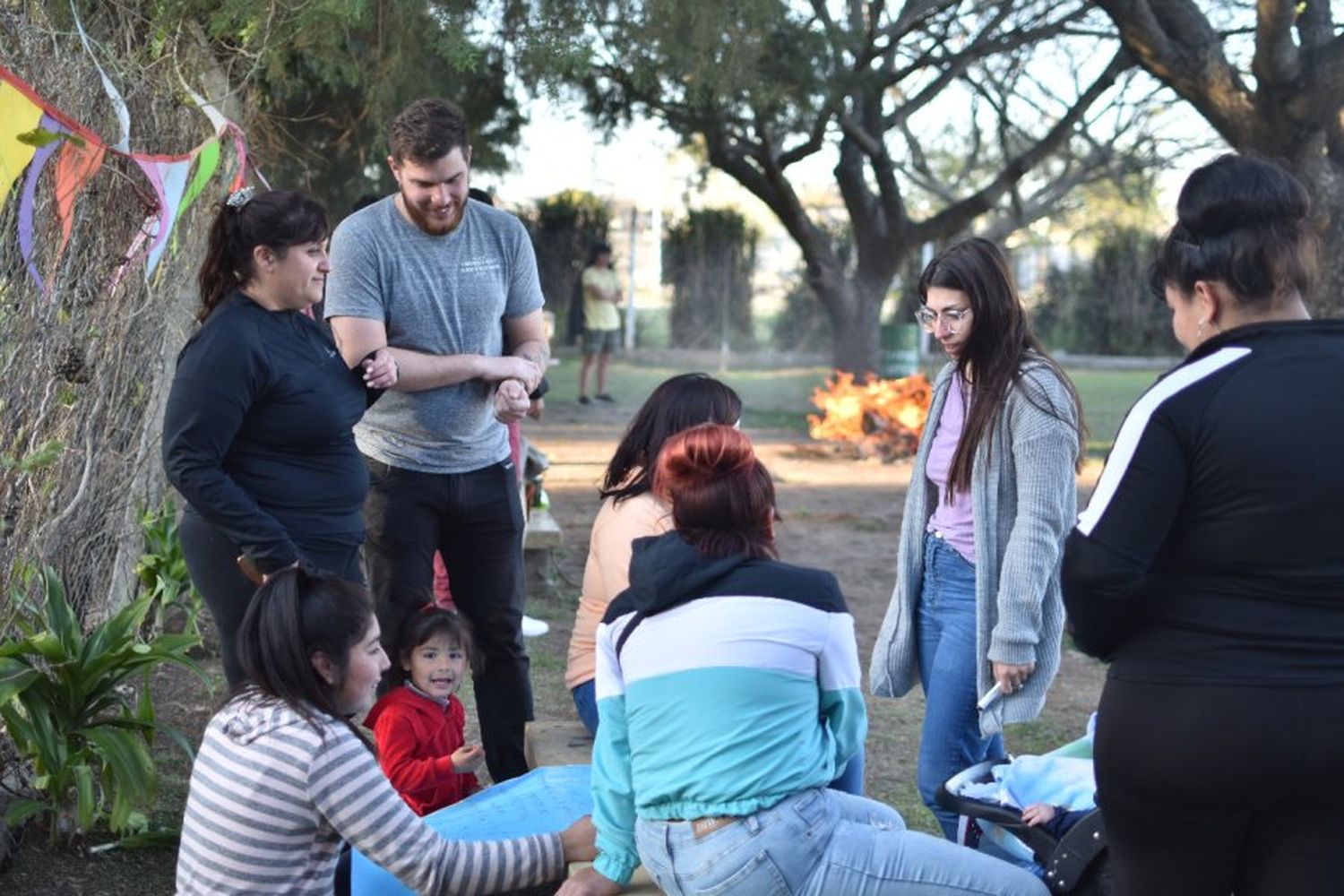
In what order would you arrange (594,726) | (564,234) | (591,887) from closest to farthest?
(591,887) → (594,726) → (564,234)

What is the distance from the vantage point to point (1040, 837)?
3.24 meters

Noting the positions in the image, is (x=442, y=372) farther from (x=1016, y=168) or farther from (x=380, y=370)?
(x=1016, y=168)

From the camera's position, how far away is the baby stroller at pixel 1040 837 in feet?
9.89

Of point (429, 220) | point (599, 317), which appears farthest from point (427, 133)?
point (599, 317)

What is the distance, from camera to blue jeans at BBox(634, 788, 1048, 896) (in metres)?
2.70

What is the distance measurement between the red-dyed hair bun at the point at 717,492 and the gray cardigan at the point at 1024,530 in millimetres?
885

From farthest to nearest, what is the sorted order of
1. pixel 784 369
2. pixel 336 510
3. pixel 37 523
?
pixel 784 369 < pixel 37 523 < pixel 336 510

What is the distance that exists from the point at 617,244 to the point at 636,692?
2543cm

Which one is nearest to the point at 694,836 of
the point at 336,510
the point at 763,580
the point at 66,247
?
the point at 763,580

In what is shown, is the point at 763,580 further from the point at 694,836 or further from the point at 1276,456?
the point at 1276,456

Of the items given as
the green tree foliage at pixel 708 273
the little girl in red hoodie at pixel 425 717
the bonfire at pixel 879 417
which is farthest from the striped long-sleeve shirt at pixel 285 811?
the green tree foliage at pixel 708 273

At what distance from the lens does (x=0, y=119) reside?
3410 millimetres

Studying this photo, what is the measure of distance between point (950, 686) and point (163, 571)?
10.7ft

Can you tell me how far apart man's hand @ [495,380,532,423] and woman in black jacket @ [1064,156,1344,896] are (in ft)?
6.77
